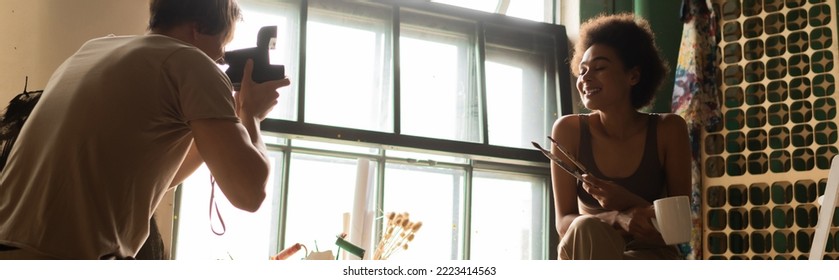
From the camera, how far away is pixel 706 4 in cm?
333

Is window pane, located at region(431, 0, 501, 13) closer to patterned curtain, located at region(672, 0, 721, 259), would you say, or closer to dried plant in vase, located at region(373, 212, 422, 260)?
patterned curtain, located at region(672, 0, 721, 259)

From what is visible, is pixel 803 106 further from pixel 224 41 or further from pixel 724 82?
pixel 224 41

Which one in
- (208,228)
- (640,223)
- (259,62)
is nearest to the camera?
(259,62)

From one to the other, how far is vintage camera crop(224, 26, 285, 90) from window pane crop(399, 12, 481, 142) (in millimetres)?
2367

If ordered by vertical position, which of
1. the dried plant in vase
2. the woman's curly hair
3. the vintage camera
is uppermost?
A: the woman's curly hair

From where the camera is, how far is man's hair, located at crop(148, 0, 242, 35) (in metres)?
1.16

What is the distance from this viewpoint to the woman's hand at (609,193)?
1.48 m

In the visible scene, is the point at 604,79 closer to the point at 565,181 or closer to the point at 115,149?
the point at 565,181

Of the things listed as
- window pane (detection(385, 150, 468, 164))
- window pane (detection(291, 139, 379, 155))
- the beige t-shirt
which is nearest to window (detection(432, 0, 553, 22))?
window pane (detection(385, 150, 468, 164))

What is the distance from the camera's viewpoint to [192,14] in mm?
1167

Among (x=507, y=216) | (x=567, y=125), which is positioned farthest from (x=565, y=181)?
(x=507, y=216)

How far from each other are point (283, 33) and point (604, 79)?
83.1 inches

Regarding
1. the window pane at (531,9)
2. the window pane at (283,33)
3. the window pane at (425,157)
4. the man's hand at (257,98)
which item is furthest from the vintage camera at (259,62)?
the window pane at (531,9)

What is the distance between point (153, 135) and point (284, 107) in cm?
251
